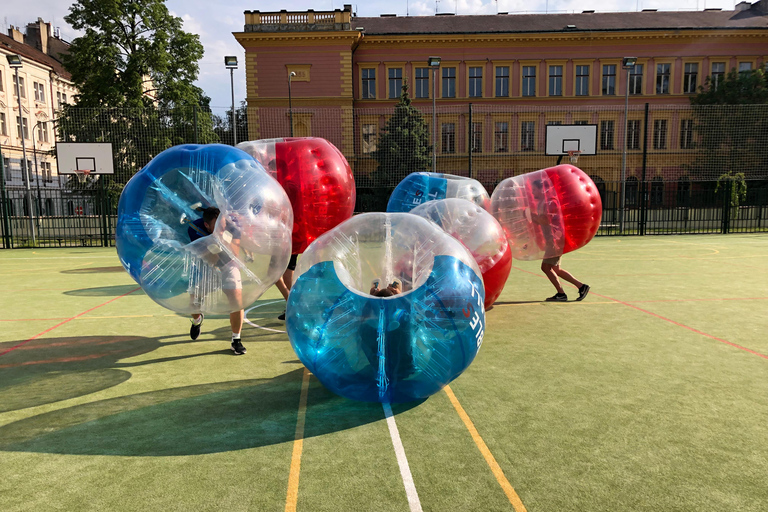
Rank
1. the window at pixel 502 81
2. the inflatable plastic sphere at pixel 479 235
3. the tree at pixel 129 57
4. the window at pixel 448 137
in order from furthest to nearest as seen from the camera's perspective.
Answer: the window at pixel 502 81, the window at pixel 448 137, the tree at pixel 129 57, the inflatable plastic sphere at pixel 479 235

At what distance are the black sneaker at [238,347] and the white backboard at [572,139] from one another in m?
21.1

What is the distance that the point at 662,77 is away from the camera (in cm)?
4444

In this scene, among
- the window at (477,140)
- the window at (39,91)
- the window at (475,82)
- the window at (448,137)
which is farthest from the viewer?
the window at (39,91)

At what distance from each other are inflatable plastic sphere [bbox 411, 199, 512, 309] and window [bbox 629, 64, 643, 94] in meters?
44.1

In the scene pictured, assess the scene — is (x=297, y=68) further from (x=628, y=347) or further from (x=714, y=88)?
(x=628, y=347)

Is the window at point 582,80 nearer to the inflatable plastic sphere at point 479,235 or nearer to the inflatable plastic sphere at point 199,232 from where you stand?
the inflatable plastic sphere at point 479,235

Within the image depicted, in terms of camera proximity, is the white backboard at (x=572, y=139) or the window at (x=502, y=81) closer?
the white backboard at (x=572, y=139)

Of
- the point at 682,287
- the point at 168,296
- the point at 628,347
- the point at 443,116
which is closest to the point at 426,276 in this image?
the point at 168,296

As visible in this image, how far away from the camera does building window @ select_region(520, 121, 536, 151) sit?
4081cm

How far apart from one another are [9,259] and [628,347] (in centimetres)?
1789

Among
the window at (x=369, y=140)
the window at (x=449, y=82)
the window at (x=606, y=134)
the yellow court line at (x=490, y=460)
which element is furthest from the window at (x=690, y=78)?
the yellow court line at (x=490, y=460)

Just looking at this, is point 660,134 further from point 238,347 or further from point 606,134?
point 238,347

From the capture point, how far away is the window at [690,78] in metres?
44.6

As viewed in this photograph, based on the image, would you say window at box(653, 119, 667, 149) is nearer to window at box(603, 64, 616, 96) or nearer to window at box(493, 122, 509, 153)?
window at box(603, 64, 616, 96)
